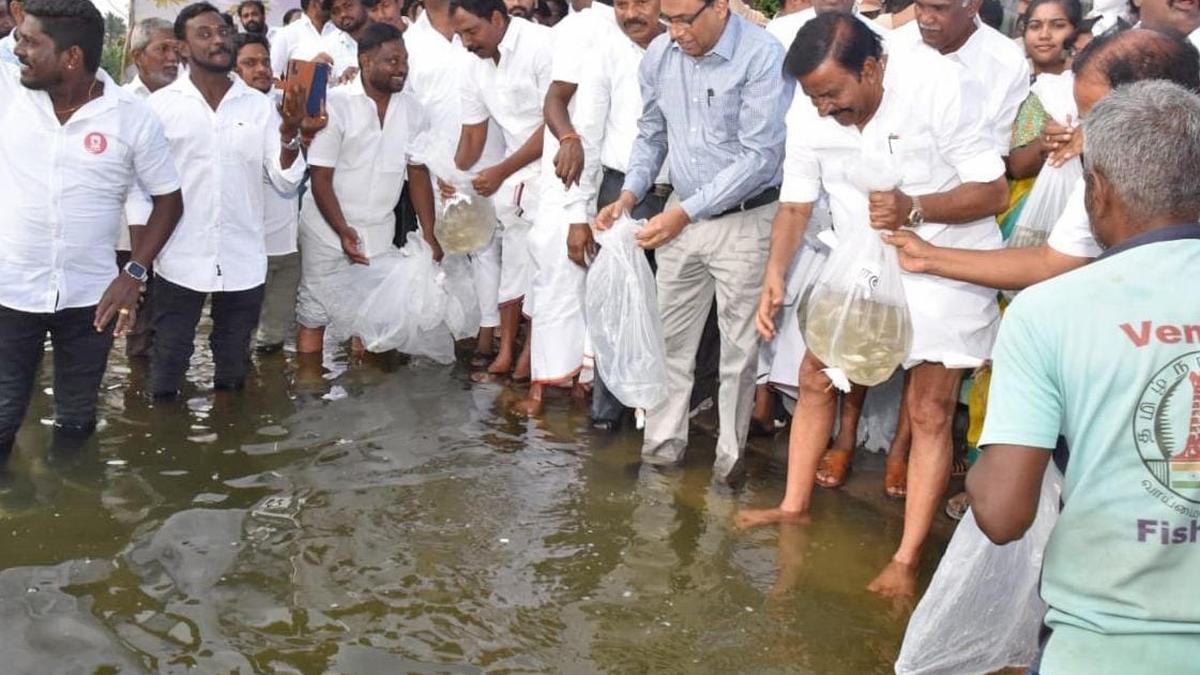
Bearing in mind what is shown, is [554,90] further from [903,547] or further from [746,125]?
[903,547]

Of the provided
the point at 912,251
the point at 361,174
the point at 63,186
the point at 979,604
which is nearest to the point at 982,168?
the point at 912,251

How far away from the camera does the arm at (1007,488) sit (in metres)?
1.98

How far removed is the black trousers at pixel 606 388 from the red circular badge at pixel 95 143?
212 cm

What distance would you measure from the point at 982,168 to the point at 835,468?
5.38 ft

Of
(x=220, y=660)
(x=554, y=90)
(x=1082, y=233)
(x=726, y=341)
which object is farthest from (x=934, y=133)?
(x=220, y=660)

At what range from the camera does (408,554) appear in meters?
4.26

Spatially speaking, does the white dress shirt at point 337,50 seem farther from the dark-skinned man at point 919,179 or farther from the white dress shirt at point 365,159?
the dark-skinned man at point 919,179

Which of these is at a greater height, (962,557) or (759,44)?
(759,44)

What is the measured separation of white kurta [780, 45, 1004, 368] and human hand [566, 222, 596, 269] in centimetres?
160

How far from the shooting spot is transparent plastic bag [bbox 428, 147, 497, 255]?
257 inches

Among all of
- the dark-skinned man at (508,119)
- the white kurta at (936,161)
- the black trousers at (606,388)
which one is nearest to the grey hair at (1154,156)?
the white kurta at (936,161)

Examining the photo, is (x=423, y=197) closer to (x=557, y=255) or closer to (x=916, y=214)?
(x=557, y=255)

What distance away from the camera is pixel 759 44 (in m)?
4.75

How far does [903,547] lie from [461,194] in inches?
129
